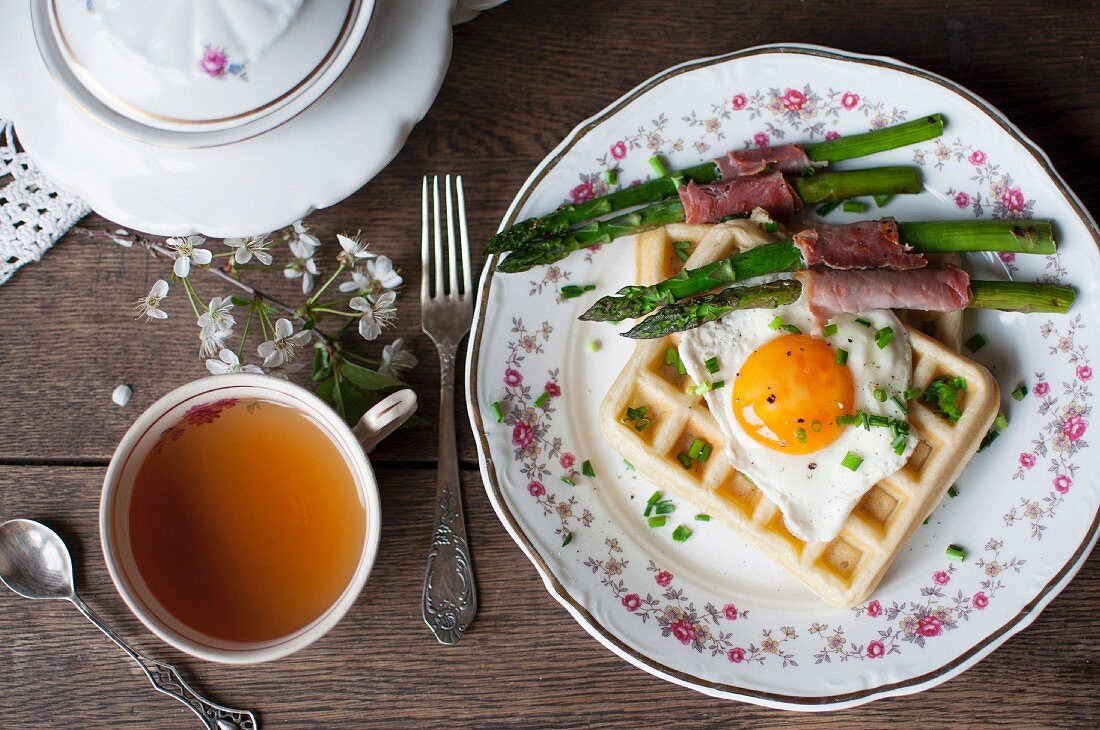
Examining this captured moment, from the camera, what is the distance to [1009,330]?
8.02 feet

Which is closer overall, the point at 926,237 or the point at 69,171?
the point at 69,171

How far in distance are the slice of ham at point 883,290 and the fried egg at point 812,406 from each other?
44mm

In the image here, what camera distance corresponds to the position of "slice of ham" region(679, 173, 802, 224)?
2.39 metres

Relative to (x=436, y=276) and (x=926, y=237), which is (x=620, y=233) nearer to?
(x=436, y=276)

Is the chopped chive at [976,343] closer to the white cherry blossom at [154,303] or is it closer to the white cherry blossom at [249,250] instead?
the white cherry blossom at [249,250]

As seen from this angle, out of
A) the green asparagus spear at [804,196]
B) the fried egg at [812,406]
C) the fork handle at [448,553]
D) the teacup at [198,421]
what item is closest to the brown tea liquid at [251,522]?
the teacup at [198,421]

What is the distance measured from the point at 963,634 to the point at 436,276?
1.86 metres

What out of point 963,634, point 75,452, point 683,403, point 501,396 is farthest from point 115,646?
point 963,634

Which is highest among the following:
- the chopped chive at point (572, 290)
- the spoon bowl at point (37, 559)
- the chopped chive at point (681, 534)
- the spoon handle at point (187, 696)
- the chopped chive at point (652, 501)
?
the chopped chive at point (572, 290)

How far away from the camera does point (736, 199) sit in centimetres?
240

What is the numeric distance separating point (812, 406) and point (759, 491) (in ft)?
1.09

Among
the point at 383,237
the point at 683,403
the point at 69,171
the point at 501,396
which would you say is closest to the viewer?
the point at 69,171

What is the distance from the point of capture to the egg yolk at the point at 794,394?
2.14 meters

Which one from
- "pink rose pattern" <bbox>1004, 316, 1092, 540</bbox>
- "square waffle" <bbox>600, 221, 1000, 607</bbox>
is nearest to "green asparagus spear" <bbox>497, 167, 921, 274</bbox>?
"square waffle" <bbox>600, 221, 1000, 607</bbox>
